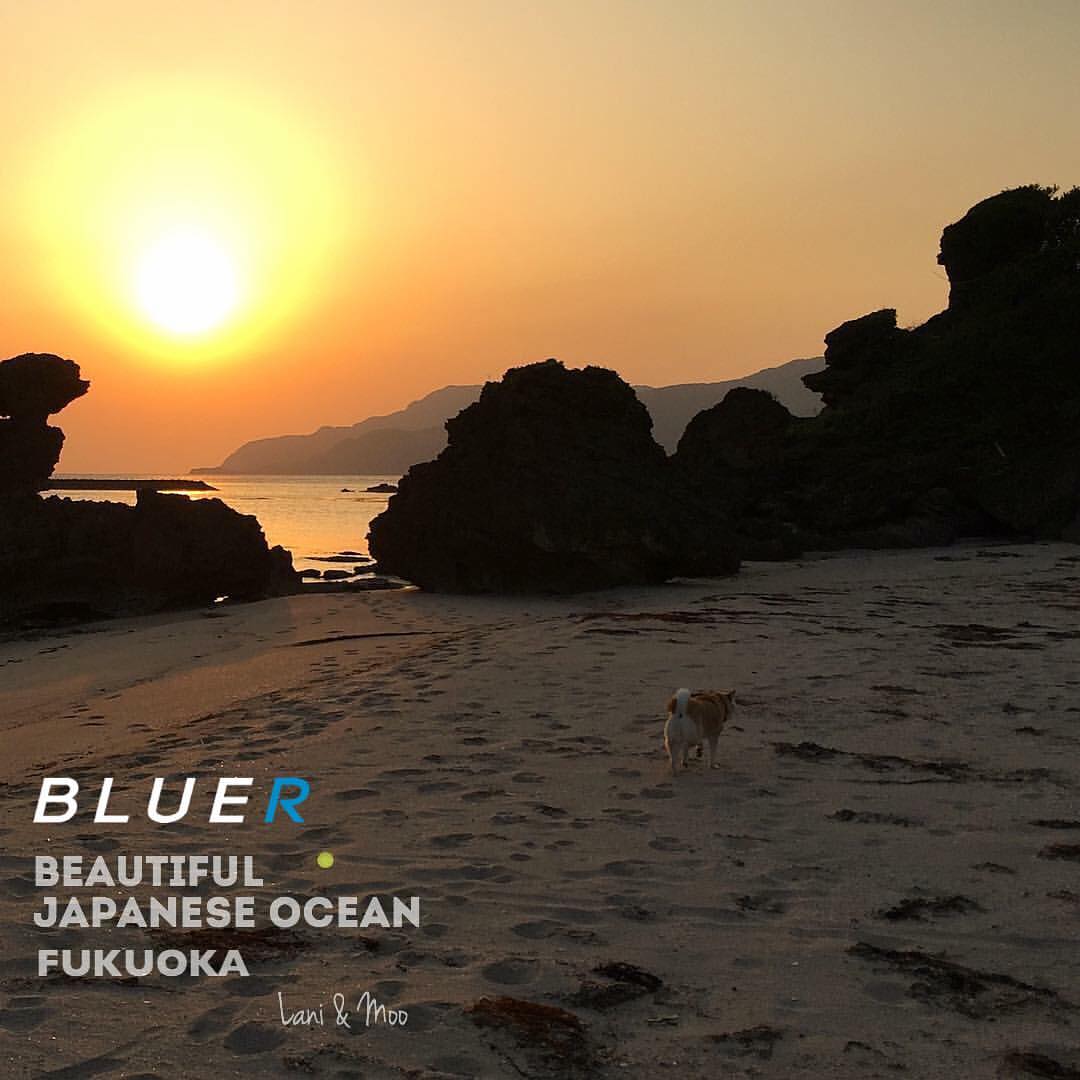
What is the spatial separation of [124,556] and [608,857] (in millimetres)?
16941

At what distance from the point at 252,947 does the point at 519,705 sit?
453 centimetres

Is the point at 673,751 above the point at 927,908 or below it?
above

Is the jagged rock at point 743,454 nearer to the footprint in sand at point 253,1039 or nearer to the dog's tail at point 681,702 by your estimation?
the dog's tail at point 681,702

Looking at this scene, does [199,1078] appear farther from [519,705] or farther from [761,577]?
[761,577]

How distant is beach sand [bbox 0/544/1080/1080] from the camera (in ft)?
10.9

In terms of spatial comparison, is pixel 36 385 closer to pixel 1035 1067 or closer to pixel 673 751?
pixel 673 751

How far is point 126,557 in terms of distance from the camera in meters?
19.6

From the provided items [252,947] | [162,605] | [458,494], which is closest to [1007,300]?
[458,494]

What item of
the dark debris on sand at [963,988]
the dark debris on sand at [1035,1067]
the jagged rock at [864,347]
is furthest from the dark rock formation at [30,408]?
the dark debris on sand at [1035,1067]

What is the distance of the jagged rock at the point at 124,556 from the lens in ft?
62.0

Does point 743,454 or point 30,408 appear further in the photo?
point 743,454

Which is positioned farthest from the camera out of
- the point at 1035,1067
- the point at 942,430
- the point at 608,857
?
the point at 942,430

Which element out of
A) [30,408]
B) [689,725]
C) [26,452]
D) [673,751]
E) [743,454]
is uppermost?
[30,408]

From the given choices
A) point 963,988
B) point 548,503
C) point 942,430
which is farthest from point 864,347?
point 963,988
